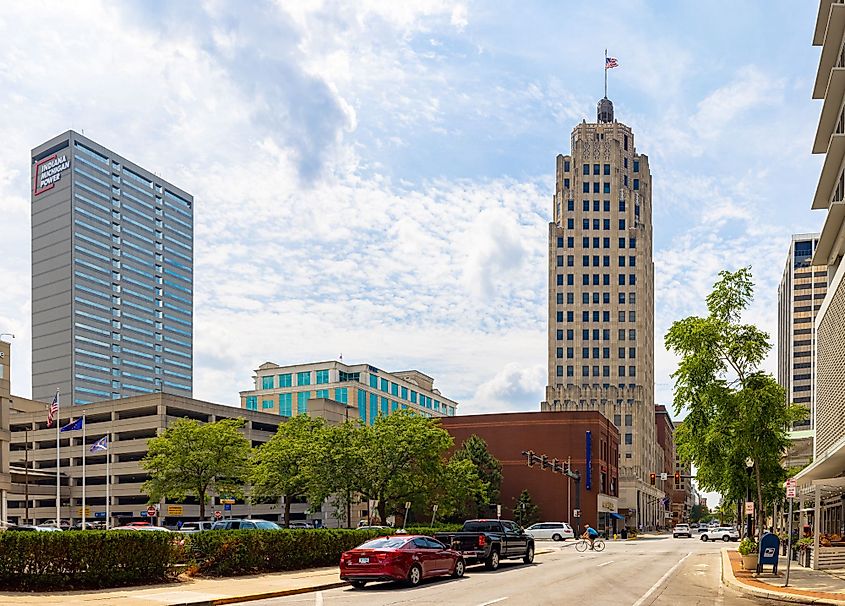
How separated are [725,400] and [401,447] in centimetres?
2863

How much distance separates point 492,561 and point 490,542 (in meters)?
0.69

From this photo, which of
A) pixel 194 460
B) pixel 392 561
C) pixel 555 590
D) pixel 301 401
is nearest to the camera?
pixel 555 590

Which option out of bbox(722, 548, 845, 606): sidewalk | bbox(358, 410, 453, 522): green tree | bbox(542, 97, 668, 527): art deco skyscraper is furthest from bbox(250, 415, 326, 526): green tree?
bbox(542, 97, 668, 527): art deco skyscraper

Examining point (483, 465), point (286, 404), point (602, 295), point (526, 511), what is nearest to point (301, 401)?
point (286, 404)

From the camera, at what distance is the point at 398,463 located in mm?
57438

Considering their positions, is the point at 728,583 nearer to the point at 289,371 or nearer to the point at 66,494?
the point at 66,494

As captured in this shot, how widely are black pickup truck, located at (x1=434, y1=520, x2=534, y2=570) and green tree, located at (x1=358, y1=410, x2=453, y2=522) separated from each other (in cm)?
1927

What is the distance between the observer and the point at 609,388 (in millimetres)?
142750

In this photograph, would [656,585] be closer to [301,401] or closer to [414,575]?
[414,575]

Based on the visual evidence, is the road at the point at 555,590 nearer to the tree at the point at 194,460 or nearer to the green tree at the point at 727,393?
the green tree at the point at 727,393

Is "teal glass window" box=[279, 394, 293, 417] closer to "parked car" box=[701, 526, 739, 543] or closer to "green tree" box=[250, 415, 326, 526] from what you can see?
"green tree" box=[250, 415, 326, 526]

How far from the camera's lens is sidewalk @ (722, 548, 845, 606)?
22359mm

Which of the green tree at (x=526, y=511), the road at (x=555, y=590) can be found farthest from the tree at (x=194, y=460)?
the green tree at (x=526, y=511)

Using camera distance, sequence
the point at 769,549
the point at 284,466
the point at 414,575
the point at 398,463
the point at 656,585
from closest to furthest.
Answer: the point at 414,575, the point at 656,585, the point at 769,549, the point at 398,463, the point at 284,466
